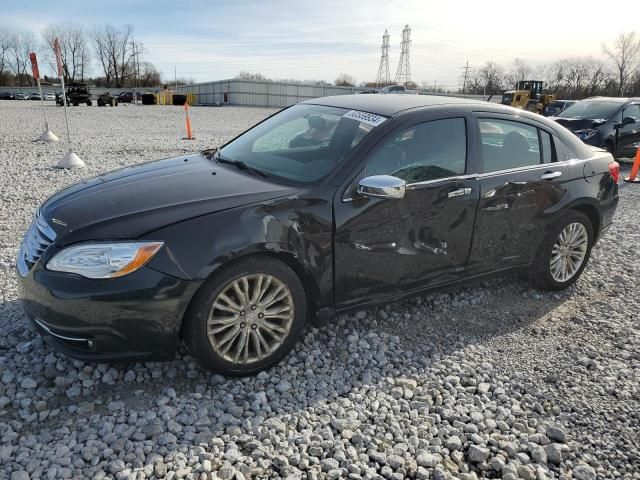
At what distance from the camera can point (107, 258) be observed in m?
2.72

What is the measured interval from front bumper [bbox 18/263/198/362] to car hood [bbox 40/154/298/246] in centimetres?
26

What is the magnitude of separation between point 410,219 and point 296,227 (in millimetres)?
860

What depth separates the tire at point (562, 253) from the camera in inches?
174

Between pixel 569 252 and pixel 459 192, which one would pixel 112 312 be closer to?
pixel 459 192

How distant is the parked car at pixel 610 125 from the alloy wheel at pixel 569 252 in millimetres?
7553

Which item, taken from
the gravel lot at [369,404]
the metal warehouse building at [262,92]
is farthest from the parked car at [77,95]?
the gravel lot at [369,404]

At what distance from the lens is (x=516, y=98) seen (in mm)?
34000

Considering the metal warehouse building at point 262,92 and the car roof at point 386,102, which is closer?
the car roof at point 386,102

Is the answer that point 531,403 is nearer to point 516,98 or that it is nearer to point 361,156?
point 361,156

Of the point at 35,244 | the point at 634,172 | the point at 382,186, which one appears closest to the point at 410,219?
the point at 382,186

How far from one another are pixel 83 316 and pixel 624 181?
11223mm

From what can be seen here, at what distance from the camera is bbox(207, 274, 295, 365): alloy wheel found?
117 inches

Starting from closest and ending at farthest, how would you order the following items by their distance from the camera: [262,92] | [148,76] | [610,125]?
[610,125] → [262,92] → [148,76]

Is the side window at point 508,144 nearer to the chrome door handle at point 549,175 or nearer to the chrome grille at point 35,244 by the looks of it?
the chrome door handle at point 549,175
